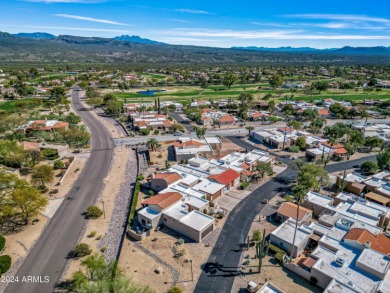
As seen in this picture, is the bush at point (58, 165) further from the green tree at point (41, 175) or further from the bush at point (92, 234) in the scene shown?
the bush at point (92, 234)

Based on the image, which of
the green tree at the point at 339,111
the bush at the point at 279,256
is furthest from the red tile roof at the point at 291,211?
the green tree at the point at 339,111

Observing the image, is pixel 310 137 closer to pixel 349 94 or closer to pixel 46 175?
pixel 46 175

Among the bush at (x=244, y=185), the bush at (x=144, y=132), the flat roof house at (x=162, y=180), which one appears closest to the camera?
the flat roof house at (x=162, y=180)

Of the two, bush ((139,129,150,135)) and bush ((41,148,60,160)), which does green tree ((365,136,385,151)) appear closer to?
bush ((139,129,150,135))

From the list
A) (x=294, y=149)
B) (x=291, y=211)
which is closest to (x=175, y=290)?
(x=291, y=211)

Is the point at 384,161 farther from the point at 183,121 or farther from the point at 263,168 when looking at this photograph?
the point at 183,121
